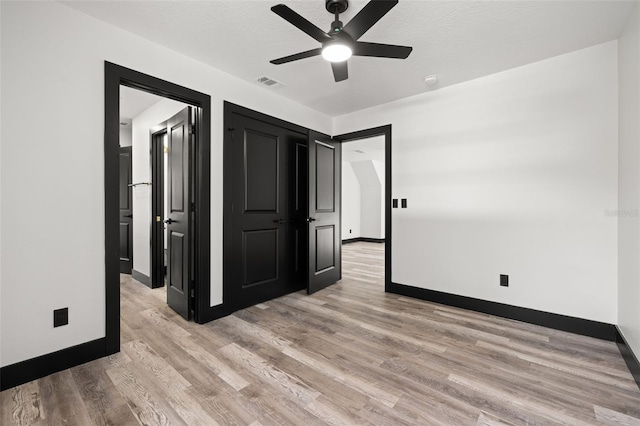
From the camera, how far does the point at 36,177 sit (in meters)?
1.91

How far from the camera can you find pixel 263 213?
A: 11.3 ft

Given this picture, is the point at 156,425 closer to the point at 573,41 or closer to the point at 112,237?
the point at 112,237

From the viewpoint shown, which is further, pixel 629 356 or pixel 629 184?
pixel 629 184

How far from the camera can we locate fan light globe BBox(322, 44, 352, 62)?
1.94m

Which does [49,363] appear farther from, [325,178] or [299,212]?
[325,178]

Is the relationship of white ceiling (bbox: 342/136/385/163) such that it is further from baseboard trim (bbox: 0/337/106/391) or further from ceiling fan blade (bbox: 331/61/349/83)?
baseboard trim (bbox: 0/337/106/391)

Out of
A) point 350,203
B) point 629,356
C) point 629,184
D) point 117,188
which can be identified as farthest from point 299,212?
point 350,203

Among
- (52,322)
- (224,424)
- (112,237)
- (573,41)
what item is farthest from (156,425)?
(573,41)

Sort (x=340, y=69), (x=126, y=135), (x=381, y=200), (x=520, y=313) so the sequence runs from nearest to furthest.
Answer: (x=340, y=69), (x=520, y=313), (x=126, y=135), (x=381, y=200)

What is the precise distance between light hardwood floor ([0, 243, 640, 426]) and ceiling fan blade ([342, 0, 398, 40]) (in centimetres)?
229

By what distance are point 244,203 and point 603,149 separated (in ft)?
11.5

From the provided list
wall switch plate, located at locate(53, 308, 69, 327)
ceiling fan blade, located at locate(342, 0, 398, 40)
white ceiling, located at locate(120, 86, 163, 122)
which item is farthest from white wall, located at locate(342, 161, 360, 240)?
wall switch plate, located at locate(53, 308, 69, 327)

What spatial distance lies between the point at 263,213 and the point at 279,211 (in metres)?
0.27

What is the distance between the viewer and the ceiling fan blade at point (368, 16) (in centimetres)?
157
